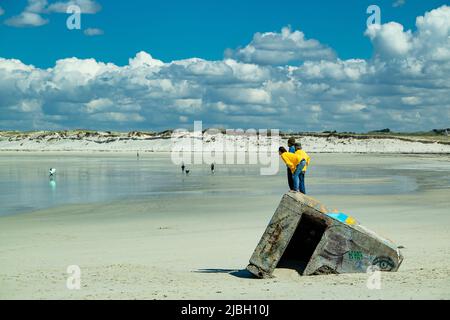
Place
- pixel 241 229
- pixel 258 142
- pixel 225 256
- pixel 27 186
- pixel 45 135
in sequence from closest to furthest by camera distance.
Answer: pixel 225 256 → pixel 241 229 → pixel 27 186 → pixel 258 142 → pixel 45 135

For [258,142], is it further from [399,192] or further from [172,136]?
[399,192]

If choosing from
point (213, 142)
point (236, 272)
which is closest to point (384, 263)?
point (236, 272)

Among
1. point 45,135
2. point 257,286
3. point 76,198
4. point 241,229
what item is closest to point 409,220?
point 241,229

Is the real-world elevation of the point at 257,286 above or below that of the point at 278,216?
below

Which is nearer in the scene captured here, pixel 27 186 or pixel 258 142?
pixel 27 186

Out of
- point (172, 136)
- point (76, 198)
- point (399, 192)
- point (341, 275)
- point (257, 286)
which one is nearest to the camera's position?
point (257, 286)

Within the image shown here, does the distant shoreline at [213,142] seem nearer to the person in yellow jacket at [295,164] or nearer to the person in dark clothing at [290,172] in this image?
Result: the person in dark clothing at [290,172]

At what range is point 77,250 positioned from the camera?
1270 centimetres

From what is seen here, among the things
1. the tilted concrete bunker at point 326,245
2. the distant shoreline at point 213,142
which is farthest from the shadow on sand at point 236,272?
the distant shoreline at point 213,142

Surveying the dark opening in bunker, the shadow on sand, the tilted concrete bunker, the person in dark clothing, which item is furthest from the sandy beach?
the person in dark clothing

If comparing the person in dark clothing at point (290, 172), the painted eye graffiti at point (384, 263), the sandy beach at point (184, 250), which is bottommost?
the sandy beach at point (184, 250)

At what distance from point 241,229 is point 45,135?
436ft

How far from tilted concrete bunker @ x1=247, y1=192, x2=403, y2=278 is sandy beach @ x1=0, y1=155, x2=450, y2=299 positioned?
0.28 metres

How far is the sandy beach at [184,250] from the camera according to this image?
8102 mm
